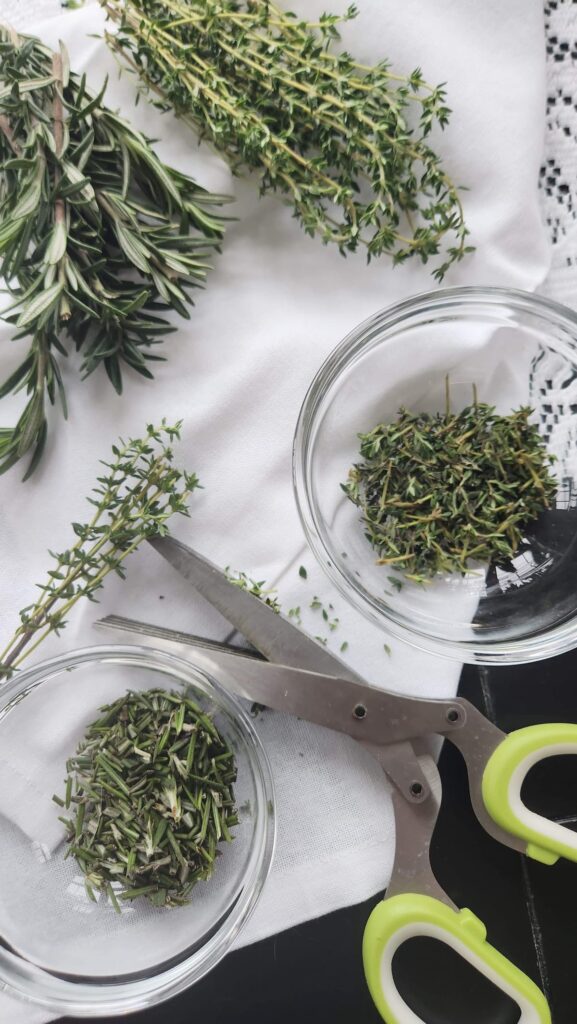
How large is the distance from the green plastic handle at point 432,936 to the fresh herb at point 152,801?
308 mm

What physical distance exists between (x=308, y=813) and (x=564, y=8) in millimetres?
1559

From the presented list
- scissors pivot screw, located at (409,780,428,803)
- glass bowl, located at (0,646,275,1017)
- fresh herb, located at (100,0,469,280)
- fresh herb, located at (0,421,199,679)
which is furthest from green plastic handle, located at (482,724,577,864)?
fresh herb, located at (100,0,469,280)

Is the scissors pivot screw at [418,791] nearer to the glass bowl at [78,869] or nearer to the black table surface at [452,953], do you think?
the black table surface at [452,953]

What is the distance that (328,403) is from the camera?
157 centimetres

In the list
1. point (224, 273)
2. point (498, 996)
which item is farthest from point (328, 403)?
point (498, 996)

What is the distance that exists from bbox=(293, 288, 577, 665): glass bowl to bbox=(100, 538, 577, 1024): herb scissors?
0.46 ft

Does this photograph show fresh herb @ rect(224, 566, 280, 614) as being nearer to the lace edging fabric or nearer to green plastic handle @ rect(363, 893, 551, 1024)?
green plastic handle @ rect(363, 893, 551, 1024)

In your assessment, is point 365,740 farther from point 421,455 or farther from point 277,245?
point 277,245

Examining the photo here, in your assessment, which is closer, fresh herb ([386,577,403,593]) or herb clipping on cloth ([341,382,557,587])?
herb clipping on cloth ([341,382,557,587])

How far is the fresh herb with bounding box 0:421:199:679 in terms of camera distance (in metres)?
1.44

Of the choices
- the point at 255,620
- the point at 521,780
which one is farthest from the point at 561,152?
the point at 521,780

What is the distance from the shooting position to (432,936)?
1492 mm

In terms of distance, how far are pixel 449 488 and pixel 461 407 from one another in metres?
0.20

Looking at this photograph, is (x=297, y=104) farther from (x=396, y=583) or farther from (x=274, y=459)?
(x=396, y=583)
